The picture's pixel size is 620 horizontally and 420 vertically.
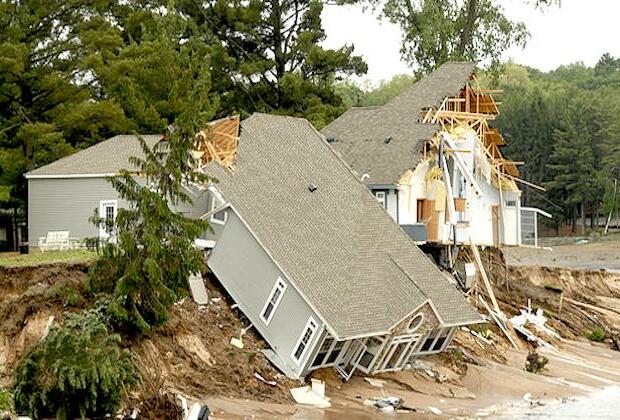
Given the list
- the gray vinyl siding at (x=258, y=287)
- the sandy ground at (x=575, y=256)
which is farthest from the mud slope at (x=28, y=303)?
the sandy ground at (x=575, y=256)

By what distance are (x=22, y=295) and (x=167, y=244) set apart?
13.2 ft

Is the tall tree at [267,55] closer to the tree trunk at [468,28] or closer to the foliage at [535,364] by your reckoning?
the tree trunk at [468,28]

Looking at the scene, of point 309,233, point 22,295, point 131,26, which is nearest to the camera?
point 22,295

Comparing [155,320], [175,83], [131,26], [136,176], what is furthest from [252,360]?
[131,26]

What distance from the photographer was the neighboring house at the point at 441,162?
43.6 meters

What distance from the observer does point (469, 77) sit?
154 ft

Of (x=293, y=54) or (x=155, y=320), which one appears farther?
(x=293, y=54)

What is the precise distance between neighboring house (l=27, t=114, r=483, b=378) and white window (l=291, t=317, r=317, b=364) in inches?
1.2

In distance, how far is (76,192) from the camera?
40094 millimetres

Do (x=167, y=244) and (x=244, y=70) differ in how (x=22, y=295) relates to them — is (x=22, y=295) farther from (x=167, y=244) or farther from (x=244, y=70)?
(x=244, y=70)

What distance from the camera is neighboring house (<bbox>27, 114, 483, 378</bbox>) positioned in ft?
105

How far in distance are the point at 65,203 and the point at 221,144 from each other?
20.0 ft

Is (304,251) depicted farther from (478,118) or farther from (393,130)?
(478,118)

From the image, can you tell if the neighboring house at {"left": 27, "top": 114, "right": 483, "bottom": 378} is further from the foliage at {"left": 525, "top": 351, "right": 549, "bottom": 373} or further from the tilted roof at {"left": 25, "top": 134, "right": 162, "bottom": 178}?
the foliage at {"left": 525, "top": 351, "right": 549, "bottom": 373}
